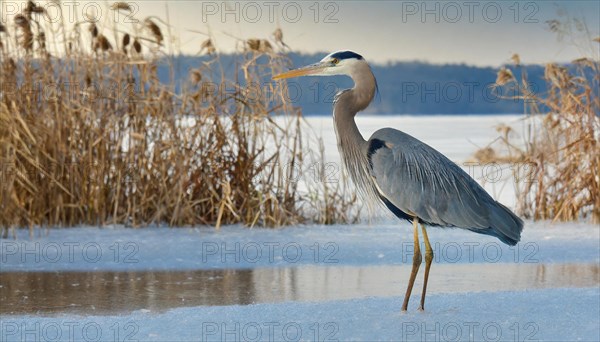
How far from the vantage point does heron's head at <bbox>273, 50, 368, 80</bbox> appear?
5133mm

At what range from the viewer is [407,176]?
195 inches

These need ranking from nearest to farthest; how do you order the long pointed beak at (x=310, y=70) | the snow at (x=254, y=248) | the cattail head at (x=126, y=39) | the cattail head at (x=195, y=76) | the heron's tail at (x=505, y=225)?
1. the heron's tail at (x=505, y=225)
2. the long pointed beak at (x=310, y=70)
3. the snow at (x=254, y=248)
4. the cattail head at (x=195, y=76)
5. the cattail head at (x=126, y=39)

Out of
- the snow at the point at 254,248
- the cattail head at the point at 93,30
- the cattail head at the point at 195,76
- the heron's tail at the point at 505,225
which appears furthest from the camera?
the cattail head at the point at 93,30

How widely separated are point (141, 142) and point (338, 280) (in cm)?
265

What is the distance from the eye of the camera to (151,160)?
848cm

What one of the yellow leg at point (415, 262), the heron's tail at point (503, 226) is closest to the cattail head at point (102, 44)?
the yellow leg at point (415, 262)

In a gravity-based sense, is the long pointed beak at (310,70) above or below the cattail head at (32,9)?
below

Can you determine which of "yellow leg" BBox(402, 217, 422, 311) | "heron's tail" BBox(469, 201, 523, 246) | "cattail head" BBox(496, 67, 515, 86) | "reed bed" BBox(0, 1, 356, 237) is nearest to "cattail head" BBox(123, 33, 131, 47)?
"reed bed" BBox(0, 1, 356, 237)

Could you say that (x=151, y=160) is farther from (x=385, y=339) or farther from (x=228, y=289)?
(x=385, y=339)

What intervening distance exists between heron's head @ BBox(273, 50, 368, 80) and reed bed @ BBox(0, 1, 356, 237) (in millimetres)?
3210

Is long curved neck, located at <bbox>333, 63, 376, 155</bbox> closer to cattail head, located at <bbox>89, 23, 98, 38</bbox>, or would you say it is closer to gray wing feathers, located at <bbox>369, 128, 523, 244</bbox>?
gray wing feathers, located at <bbox>369, 128, 523, 244</bbox>

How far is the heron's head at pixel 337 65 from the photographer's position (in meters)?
5.13

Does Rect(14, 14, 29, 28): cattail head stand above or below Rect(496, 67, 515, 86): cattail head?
above

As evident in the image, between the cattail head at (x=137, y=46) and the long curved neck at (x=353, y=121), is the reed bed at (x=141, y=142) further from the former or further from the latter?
the long curved neck at (x=353, y=121)
